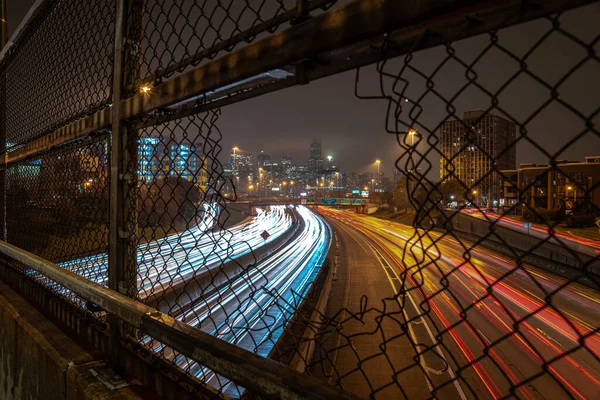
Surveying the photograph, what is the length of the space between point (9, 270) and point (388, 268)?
1034 inches

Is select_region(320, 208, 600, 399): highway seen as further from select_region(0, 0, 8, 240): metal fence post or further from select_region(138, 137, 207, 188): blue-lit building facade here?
select_region(0, 0, 8, 240): metal fence post

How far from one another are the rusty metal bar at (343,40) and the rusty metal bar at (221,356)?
4.38 ft

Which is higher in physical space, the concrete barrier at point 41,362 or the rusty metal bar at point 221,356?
the rusty metal bar at point 221,356

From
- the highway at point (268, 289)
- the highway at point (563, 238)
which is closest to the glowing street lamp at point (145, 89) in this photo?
the highway at point (563, 238)

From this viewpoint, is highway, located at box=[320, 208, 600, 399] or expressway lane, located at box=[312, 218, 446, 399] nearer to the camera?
expressway lane, located at box=[312, 218, 446, 399]

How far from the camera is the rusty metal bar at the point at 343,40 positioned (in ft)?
3.72

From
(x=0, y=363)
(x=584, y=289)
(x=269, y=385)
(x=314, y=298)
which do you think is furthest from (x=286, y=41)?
(x=584, y=289)

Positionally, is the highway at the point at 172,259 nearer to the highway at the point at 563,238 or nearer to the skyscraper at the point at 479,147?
the skyscraper at the point at 479,147

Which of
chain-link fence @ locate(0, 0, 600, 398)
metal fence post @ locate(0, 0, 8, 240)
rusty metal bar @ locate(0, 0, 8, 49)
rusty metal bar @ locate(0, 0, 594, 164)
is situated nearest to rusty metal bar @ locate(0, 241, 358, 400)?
chain-link fence @ locate(0, 0, 600, 398)

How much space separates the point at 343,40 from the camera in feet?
4.65

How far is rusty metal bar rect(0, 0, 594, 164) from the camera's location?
1.13 m

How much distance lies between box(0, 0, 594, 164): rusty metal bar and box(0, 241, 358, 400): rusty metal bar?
1.33 metres

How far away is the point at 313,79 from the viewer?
1652 mm

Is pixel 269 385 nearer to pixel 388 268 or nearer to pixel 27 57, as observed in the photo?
pixel 27 57
